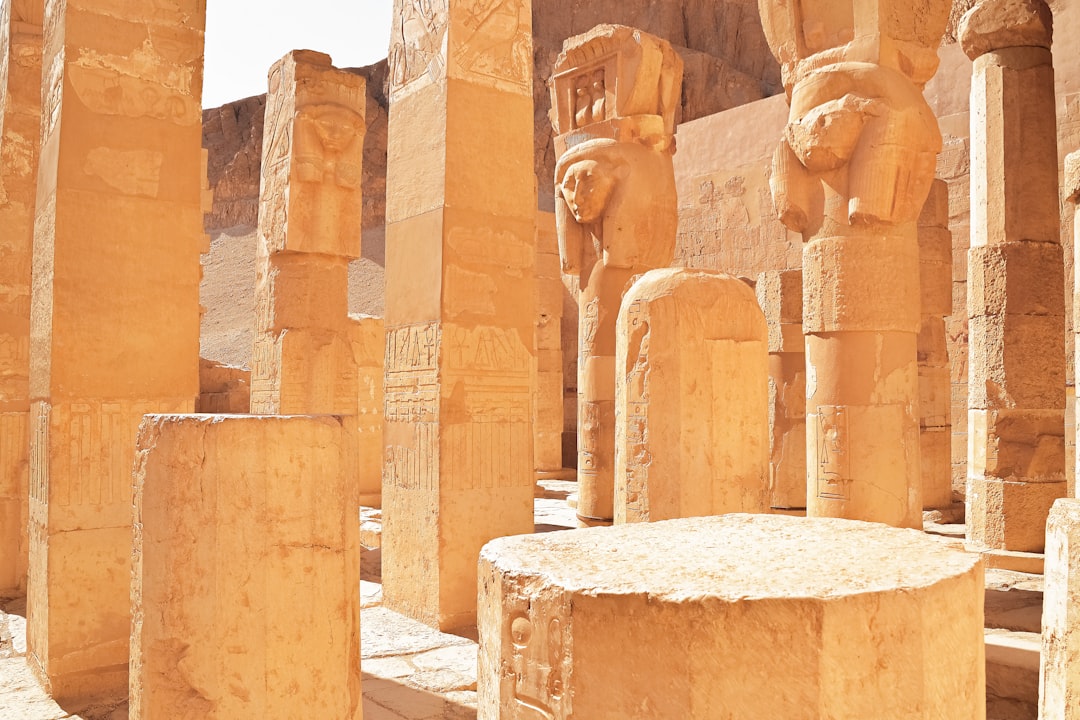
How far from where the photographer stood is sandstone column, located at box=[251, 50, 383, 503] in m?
7.95

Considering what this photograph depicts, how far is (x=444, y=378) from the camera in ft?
16.0

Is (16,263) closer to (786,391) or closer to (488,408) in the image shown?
(488,408)

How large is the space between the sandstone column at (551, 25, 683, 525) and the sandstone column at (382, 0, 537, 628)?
→ 73.9 inches

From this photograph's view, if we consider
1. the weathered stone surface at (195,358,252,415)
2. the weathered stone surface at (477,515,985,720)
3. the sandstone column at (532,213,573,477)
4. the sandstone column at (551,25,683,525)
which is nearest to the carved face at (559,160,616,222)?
the sandstone column at (551,25,683,525)

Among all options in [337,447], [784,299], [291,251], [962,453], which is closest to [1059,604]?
[337,447]

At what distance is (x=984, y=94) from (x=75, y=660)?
712 centimetres

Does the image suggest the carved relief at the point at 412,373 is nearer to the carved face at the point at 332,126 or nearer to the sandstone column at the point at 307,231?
the sandstone column at the point at 307,231

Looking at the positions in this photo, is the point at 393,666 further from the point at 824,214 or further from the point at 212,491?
the point at 824,214

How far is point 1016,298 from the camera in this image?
6.47 metres

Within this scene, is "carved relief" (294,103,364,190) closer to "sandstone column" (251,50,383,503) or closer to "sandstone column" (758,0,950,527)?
"sandstone column" (251,50,383,503)

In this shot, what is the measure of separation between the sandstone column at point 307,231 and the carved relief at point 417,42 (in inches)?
99.6

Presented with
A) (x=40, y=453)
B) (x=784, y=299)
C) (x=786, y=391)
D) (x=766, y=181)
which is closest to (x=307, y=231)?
(x=40, y=453)

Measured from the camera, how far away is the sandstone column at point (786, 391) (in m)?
7.84


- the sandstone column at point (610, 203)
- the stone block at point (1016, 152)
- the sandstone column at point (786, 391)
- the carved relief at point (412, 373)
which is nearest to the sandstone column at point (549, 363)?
the sandstone column at point (786, 391)
